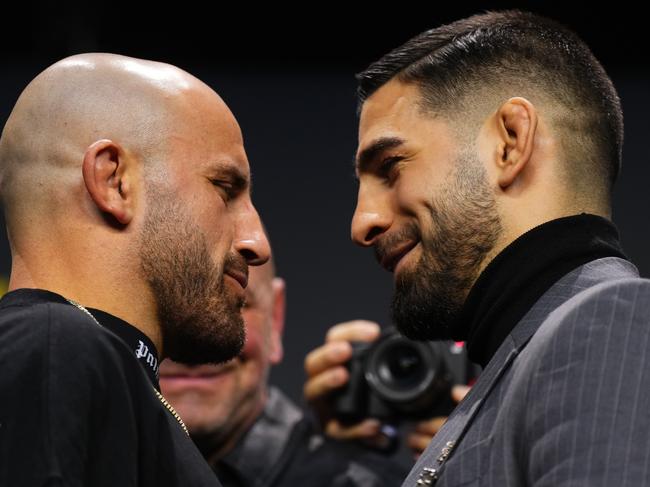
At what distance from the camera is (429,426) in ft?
6.88

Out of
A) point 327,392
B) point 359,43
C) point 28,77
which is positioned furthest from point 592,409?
point 28,77

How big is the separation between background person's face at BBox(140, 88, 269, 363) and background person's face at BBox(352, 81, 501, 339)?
0.61 feet

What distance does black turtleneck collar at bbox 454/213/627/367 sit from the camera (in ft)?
4.36

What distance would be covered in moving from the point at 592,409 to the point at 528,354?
141mm

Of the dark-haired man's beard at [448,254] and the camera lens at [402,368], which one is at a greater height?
the dark-haired man's beard at [448,254]

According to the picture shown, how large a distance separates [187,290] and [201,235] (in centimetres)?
7

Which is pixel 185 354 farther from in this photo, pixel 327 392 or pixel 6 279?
pixel 6 279

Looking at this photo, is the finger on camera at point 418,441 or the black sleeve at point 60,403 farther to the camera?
the finger on camera at point 418,441

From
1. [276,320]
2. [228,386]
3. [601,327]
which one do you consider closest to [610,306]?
[601,327]

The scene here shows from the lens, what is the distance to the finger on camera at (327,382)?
2264mm

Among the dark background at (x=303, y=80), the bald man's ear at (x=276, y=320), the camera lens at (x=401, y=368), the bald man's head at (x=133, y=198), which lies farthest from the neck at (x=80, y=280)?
the dark background at (x=303, y=80)

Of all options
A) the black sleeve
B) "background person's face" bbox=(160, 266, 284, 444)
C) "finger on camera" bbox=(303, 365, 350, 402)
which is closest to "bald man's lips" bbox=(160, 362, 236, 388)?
"background person's face" bbox=(160, 266, 284, 444)

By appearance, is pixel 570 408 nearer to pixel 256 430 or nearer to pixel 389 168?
pixel 389 168

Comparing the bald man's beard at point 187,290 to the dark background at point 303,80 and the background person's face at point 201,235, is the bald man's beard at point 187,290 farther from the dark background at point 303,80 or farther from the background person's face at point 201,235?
the dark background at point 303,80
